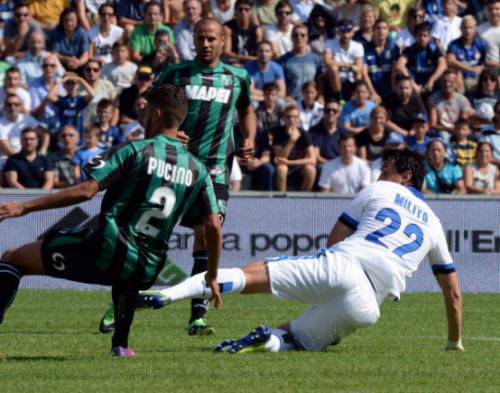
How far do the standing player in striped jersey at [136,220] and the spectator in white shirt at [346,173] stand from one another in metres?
9.51

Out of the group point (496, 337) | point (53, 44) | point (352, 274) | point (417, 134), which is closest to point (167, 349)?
point (352, 274)

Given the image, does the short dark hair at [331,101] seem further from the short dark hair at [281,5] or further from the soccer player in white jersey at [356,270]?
the soccer player in white jersey at [356,270]

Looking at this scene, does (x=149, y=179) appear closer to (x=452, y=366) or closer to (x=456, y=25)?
(x=452, y=366)

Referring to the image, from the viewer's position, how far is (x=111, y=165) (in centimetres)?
771

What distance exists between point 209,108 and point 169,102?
2.73 metres

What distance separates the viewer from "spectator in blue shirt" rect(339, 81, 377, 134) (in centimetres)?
1900

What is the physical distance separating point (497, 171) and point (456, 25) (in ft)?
13.5

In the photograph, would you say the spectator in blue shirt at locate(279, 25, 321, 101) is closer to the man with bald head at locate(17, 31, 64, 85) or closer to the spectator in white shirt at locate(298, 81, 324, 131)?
the spectator in white shirt at locate(298, 81, 324, 131)

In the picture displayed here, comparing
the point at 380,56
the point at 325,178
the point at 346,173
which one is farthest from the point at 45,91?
the point at 380,56

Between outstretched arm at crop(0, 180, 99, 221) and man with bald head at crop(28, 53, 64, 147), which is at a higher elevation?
outstretched arm at crop(0, 180, 99, 221)

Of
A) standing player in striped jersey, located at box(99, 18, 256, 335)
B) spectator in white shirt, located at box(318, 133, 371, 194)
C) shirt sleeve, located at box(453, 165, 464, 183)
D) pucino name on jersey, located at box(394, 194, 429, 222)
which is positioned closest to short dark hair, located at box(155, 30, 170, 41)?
spectator in white shirt, located at box(318, 133, 371, 194)

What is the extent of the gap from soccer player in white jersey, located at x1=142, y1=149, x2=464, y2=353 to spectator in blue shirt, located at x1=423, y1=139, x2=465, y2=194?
883cm

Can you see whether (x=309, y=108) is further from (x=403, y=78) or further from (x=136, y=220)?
(x=136, y=220)

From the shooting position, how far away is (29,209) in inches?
292
